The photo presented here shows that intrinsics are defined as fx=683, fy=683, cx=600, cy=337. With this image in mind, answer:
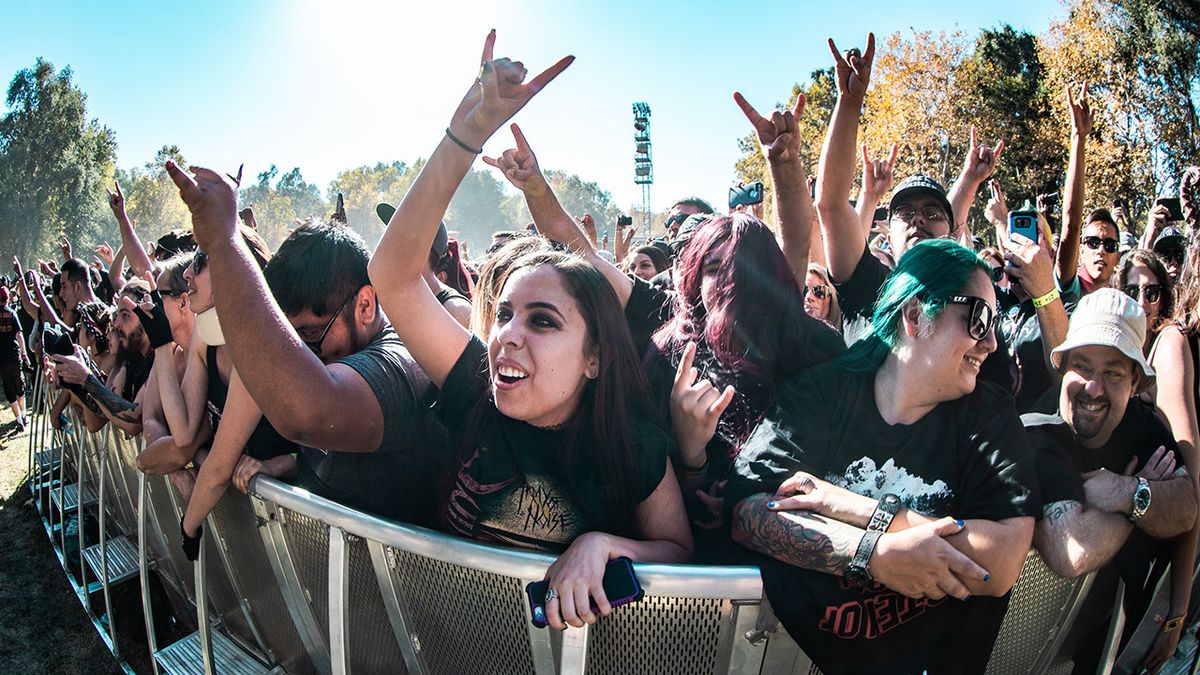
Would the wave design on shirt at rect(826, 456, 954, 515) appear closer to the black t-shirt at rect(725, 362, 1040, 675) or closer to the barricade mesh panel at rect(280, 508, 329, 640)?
the black t-shirt at rect(725, 362, 1040, 675)

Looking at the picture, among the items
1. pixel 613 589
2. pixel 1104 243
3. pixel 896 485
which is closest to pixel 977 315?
pixel 896 485

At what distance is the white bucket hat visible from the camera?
1963 millimetres

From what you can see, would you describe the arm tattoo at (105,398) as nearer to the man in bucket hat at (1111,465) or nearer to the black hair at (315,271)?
the black hair at (315,271)

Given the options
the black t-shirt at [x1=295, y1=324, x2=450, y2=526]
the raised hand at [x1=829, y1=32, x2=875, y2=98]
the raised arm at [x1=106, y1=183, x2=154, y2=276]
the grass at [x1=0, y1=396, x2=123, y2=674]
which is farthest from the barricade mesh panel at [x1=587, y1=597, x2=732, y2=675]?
the raised arm at [x1=106, y1=183, x2=154, y2=276]

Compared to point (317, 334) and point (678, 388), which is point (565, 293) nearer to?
point (678, 388)

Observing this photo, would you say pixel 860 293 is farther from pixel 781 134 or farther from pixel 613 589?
pixel 613 589

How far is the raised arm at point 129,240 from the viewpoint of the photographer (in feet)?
15.6

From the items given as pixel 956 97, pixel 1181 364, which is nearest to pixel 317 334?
pixel 1181 364

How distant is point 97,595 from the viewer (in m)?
4.35

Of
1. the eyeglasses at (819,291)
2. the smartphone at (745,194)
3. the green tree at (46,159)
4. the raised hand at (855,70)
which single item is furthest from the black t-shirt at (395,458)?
the green tree at (46,159)

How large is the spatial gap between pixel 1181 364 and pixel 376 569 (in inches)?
106

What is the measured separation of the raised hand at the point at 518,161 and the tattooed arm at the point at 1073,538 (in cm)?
210

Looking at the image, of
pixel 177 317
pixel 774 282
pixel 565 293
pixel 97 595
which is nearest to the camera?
pixel 565 293

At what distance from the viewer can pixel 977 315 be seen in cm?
178
